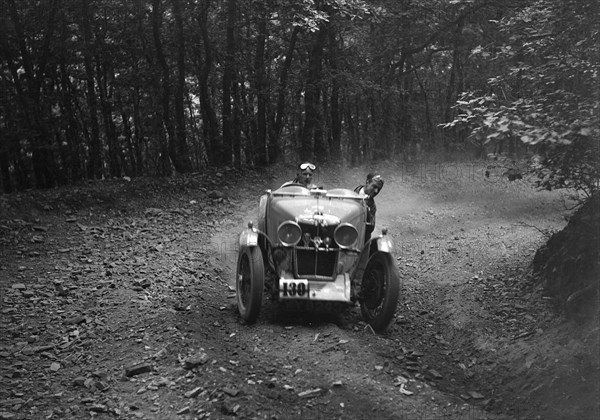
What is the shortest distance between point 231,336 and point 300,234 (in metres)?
1.56

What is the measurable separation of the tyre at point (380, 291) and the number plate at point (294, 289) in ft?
3.27

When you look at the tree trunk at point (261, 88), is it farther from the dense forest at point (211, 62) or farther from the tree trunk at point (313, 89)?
the tree trunk at point (313, 89)

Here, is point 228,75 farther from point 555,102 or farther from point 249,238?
point 555,102

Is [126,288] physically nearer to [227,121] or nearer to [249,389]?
[249,389]

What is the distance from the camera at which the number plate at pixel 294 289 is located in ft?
22.4

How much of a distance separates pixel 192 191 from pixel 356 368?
9.82m

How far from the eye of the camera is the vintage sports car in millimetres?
6945

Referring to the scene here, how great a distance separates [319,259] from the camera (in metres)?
7.20

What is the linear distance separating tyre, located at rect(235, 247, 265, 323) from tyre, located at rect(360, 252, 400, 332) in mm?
1478

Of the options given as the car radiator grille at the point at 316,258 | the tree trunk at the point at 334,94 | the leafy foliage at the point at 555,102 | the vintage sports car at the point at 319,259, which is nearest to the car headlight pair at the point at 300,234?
the vintage sports car at the point at 319,259

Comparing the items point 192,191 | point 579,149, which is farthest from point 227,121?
point 579,149

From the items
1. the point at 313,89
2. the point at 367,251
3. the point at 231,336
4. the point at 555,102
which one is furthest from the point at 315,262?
the point at 313,89

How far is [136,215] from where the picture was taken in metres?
12.4

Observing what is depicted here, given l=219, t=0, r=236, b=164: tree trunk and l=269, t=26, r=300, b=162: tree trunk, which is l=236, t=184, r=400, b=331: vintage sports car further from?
l=269, t=26, r=300, b=162: tree trunk
